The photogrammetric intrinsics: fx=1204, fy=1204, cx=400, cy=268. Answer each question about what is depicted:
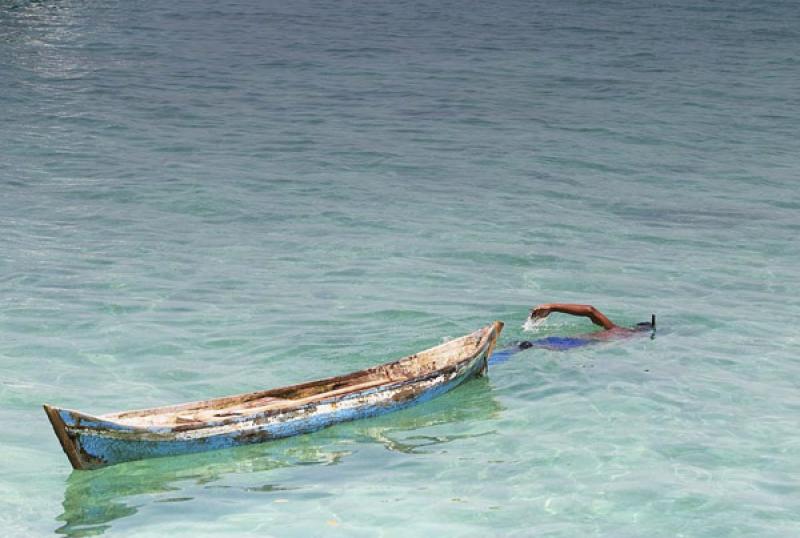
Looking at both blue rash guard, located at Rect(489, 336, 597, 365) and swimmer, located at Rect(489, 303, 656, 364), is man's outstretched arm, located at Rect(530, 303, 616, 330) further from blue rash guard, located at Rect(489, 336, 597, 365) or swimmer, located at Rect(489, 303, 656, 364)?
blue rash guard, located at Rect(489, 336, 597, 365)

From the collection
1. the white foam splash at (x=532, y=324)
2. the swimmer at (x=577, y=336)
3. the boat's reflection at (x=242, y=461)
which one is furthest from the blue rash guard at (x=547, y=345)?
the boat's reflection at (x=242, y=461)

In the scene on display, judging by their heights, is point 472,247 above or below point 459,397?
above

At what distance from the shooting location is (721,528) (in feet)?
37.2

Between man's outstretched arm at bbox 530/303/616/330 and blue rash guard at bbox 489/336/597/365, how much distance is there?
0.31m

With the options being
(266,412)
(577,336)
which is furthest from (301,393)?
(577,336)

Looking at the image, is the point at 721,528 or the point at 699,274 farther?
the point at 699,274

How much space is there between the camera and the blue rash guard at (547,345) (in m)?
15.7

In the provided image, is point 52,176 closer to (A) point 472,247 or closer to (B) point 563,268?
(A) point 472,247

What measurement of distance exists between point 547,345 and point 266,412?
4.82m

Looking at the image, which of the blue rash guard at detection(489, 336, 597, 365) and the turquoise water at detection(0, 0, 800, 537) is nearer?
the turquoise water at detection(0, 0, 800, 537)

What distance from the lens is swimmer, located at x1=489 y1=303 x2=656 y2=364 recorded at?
51.7 ft

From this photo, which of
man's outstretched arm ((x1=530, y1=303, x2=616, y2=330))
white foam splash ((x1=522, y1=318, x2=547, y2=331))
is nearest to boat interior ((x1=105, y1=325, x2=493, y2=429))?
man's outstretched arm ((x1=530, y1=303, x2=616, y2=330))

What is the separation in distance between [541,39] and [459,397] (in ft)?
98.3

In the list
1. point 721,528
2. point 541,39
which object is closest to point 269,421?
point 721,528
